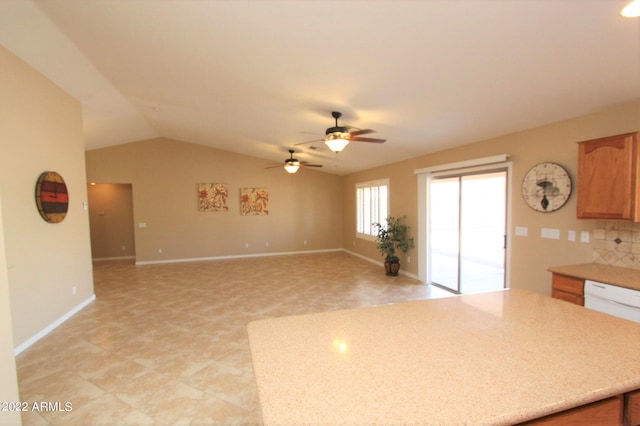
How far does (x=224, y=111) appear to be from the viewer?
4.69 metres

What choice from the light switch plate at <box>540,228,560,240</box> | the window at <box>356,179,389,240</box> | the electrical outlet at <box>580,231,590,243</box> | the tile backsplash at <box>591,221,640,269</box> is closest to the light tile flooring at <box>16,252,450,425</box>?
the window at <box>356,179,389,240</box>

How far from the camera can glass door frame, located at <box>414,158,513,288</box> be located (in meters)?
3.90

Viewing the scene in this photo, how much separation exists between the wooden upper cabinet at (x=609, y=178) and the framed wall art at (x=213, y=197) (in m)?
7.59

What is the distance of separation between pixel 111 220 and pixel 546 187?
9959 millimetres

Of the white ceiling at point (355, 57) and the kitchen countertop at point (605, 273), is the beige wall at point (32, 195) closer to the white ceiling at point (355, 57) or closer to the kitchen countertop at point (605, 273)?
the white ceiling at point (355, 57)

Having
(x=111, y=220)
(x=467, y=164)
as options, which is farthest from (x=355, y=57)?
(x=111, y=220)

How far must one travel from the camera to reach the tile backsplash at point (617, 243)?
8.89 feet

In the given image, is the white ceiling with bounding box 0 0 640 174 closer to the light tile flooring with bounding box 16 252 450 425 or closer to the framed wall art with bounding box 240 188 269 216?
the light tile flooring with bounding box 16 252 450 425

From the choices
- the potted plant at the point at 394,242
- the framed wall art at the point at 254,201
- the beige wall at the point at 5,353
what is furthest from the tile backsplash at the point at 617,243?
the framed wall art at the point at 254,201

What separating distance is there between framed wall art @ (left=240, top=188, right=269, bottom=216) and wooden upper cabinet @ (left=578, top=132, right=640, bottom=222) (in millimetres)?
7155

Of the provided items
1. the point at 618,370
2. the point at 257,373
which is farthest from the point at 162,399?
the point at 618,370

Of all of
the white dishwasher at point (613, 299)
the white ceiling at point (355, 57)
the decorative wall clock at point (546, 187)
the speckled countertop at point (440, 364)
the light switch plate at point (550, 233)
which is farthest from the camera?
the light switch plate at point (550, 233)

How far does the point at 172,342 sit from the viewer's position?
3.29m

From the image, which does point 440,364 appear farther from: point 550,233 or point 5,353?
point 550,233
